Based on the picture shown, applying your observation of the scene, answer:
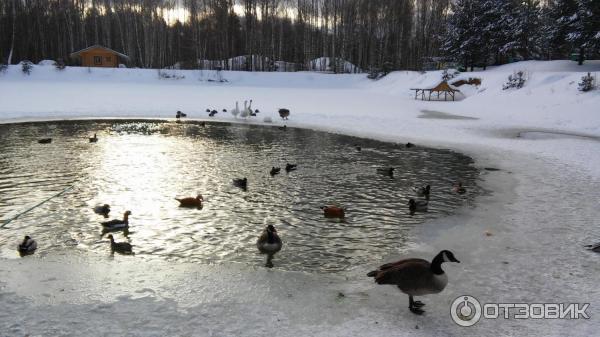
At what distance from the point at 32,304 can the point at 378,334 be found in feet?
13.5

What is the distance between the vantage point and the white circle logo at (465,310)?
5232mm

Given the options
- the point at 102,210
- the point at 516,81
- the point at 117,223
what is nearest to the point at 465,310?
the point at 117,223

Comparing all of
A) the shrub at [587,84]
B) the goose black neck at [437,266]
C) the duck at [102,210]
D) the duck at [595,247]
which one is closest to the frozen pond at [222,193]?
the duck at [102,210]

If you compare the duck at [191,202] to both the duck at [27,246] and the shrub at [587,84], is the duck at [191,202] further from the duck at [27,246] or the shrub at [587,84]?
the shrub at [587,84]

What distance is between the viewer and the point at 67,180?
38.2 feet

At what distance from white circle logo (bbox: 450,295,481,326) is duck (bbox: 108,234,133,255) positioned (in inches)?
192

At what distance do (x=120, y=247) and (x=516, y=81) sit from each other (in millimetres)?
33381

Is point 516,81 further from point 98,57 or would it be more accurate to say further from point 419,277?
point 98,57

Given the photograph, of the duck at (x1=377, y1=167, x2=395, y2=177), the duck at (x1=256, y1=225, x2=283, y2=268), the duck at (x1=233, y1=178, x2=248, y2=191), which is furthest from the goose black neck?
the duck at (x1=377, y1=167, x2=395, y2=177)

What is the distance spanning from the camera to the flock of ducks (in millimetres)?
5148

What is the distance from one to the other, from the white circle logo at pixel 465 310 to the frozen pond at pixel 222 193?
167cm

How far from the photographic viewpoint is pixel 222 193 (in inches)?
420

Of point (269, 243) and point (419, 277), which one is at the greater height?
point (419, 277)

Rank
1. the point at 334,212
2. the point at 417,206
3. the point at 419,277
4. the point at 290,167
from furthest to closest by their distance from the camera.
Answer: the point at 290,167 → the point at 417,206 → the point at 334,212 → the point at 419,277
